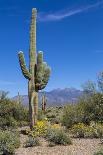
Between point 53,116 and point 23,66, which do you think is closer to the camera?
point 23,66

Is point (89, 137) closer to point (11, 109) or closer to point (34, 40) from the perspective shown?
point (34, 40)

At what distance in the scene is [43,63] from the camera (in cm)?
2312

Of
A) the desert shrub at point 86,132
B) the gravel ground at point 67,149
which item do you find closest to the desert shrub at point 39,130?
the desert shrub at point 86,132

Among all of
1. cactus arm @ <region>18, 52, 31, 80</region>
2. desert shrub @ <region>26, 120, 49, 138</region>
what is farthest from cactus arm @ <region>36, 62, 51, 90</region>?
desert shrub @ <region>26, 120, 49, 138</region>

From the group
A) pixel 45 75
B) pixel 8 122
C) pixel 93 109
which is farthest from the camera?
pixel 8 122

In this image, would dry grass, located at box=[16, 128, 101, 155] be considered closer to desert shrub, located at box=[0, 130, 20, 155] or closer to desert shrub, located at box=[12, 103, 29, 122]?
desert shrub, located at box=[0, 130, 20, 155]

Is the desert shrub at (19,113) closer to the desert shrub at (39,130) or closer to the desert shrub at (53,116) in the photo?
the desert shrub at (53,116)

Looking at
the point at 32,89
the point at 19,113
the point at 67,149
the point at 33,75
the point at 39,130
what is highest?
the point at 33,75

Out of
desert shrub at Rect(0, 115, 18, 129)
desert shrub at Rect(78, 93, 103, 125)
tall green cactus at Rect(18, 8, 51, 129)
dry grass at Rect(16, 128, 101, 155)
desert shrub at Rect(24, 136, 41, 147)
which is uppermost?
tall green cactus at Rect(18, 8, 51, 129)

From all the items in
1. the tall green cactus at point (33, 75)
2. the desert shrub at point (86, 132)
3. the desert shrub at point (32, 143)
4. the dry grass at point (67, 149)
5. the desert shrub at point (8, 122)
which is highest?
the tall green cactus at point (33, 75)

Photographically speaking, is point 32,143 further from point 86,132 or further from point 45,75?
point 45,75

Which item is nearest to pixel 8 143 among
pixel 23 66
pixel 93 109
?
pixel 23 66

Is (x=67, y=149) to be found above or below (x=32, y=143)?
below

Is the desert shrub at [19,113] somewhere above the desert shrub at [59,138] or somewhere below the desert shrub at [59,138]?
above
